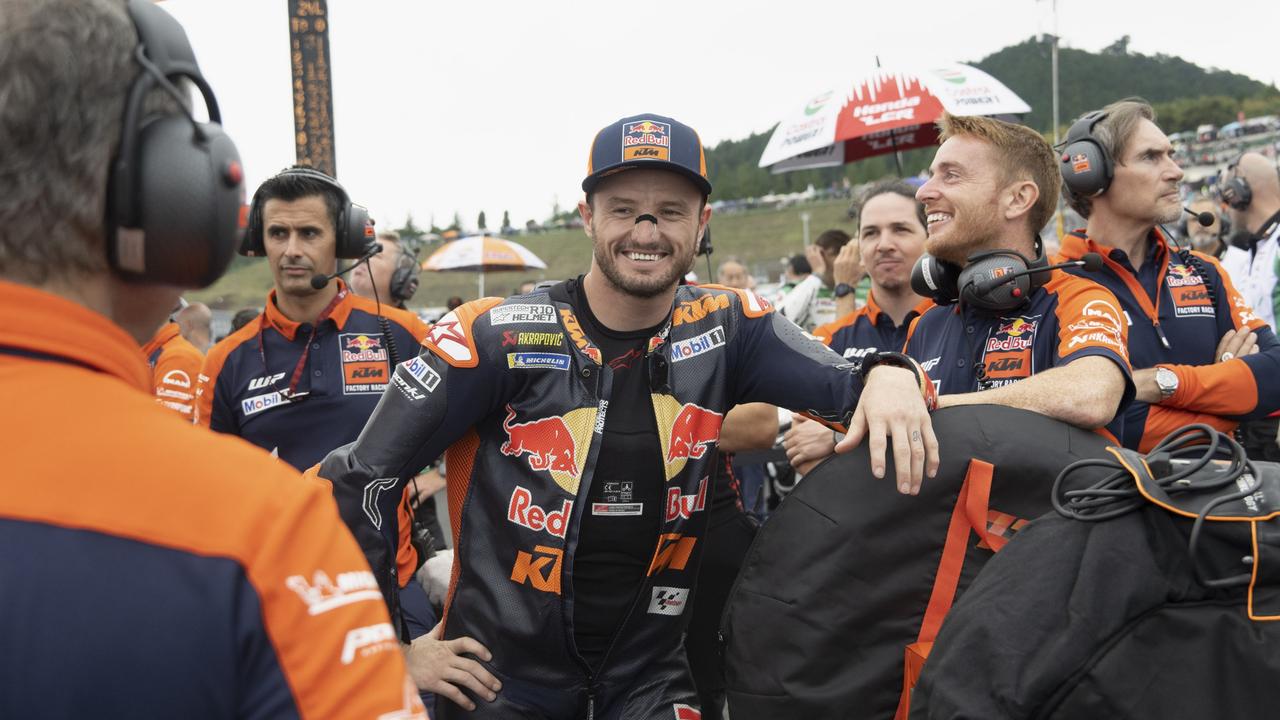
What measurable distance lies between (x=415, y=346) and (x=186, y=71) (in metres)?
3.30

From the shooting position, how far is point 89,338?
37.2 inches

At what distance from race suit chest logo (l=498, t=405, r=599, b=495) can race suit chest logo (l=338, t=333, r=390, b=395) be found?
1664 millimetres

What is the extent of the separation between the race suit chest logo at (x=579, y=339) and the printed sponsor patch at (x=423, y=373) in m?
0.37

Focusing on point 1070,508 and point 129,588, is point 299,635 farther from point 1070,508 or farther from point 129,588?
point 1070,508

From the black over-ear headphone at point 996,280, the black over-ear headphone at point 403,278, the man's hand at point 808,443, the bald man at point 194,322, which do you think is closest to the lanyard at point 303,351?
the black over-ear headphone at point 403,278

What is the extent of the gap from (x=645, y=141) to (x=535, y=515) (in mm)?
1030

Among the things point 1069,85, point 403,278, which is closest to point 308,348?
point 403,278

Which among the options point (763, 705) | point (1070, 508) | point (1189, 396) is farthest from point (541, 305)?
point (1189, 396)

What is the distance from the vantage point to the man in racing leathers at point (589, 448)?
2463 millimetres

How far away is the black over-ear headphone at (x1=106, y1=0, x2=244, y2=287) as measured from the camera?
980 millimetres

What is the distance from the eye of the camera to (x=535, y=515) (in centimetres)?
248

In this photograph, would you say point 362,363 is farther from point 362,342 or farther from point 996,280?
point 996,280

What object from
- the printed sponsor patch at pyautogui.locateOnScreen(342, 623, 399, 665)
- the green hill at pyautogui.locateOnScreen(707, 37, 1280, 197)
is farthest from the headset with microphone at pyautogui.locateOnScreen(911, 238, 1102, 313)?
the green hill at pyautogui.locateOnScreen(707, 37, 1280, 197)

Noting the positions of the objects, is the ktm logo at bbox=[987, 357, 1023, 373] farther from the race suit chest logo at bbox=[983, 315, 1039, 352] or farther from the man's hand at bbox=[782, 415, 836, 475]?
the man's hand at bbox=[782, 415, 836, 475]
